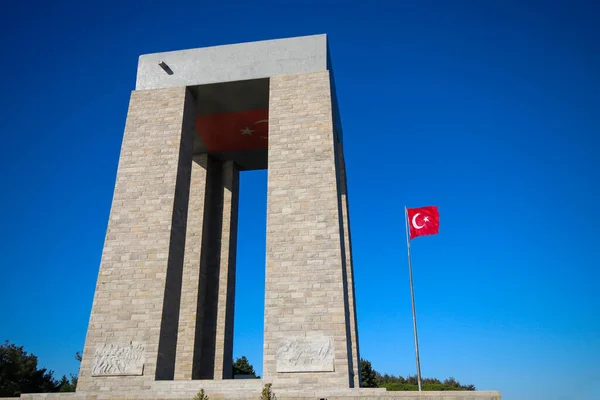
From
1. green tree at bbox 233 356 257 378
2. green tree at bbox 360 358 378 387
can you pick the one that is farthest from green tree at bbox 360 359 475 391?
green tree at bbox 233 356 257 378

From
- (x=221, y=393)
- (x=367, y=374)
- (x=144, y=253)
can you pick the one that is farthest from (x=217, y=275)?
(x=367, y=374)

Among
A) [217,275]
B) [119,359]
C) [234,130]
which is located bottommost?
[119,359]

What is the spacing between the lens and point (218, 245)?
17703 mm

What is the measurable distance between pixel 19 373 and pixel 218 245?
14941mm

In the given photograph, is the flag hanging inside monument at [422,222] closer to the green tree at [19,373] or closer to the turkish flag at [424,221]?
Result: the turkish flag at [424,221]

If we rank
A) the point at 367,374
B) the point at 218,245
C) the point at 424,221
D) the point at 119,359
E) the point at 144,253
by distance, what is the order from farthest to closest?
the point at 367,374 < the point at 218,245 < the point at 424,221 < the point at 144,253 < the point at 119,359

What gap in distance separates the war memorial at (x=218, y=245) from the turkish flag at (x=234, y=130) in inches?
2.7

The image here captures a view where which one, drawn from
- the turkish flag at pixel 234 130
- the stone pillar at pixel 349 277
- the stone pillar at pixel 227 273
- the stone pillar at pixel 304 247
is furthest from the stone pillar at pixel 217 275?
the stone pillar at pixel 304 247

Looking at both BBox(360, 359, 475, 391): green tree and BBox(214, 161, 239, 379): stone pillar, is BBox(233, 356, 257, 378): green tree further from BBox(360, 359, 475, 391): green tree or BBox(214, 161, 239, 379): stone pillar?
BBox(214, 161, 239, 379): stone pillar

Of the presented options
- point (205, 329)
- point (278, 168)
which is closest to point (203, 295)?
point (205, 329)

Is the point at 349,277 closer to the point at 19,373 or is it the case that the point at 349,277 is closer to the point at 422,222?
the point at 422,222

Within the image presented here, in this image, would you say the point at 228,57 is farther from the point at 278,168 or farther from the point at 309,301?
the point at 309,301

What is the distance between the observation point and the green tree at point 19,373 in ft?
77.5

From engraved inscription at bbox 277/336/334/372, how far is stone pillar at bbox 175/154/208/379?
5878mm
